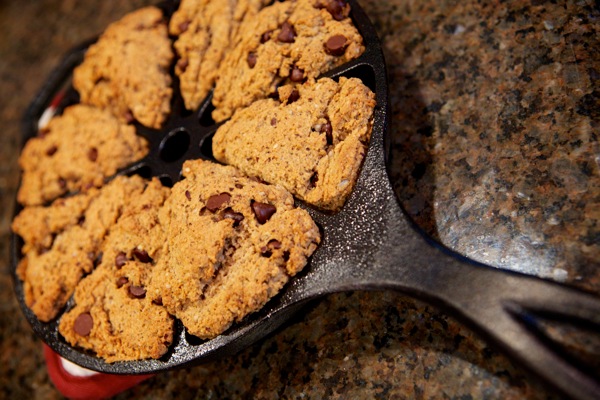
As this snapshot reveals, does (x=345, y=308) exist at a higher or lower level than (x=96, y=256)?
lower

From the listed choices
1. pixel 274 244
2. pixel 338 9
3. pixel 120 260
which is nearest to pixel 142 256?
pixel 120 260

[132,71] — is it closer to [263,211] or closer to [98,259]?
[98,259]

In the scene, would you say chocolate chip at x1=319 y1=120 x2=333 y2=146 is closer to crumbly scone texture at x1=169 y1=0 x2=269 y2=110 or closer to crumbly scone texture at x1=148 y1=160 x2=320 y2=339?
crumbly scone texture at x1=148 y1=160 x2=320 y2=339

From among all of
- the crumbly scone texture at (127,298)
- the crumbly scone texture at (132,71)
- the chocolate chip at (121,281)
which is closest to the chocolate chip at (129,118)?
the crumbly scone texture at (132,71)

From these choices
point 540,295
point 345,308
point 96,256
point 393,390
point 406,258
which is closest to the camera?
point 540,295

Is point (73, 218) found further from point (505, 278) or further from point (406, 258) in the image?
point (505, 278)

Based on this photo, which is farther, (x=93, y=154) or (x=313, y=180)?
(x=93, y=154)

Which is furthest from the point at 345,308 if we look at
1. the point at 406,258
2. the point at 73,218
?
the point at 73,218
